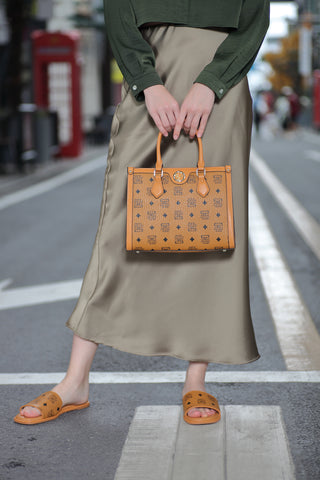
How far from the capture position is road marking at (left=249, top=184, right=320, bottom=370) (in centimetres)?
344

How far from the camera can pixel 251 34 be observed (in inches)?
101

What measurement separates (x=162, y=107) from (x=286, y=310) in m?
2.08

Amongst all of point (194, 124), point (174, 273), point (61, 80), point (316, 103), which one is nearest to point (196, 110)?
point (194, 124)

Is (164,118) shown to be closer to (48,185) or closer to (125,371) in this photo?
(125,371)

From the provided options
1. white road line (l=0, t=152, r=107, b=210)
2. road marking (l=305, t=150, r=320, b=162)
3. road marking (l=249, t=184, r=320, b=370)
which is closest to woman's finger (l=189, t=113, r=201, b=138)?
road marking (l=249, t=184, r=320, b=370)

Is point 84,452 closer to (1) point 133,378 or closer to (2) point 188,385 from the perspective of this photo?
(2) point 188,385

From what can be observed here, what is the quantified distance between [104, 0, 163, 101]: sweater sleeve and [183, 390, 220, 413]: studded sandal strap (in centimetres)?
97

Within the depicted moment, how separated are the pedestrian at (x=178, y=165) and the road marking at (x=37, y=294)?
197cm

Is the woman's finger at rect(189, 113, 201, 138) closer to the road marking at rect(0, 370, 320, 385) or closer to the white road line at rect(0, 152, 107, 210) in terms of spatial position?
the road marking at rect(0, 370, 320, 385)

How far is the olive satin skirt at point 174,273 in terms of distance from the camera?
257 cm

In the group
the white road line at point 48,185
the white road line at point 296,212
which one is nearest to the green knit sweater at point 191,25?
the white road line at point 296,212

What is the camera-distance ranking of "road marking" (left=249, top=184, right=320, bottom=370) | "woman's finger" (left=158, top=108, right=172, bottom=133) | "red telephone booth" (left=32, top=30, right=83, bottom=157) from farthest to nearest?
"red telephone booth" (left=32, top=30, right=83, bottom=157) < "road marking" (left=249, top=184, right=320, bottom=370) < "woman's finger" (left=158, top=108, right=172, bottom=133)

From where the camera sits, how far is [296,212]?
27.1 ft

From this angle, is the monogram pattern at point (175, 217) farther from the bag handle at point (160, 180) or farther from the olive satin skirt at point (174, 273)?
the olive satin skirt at point (174, 273)
